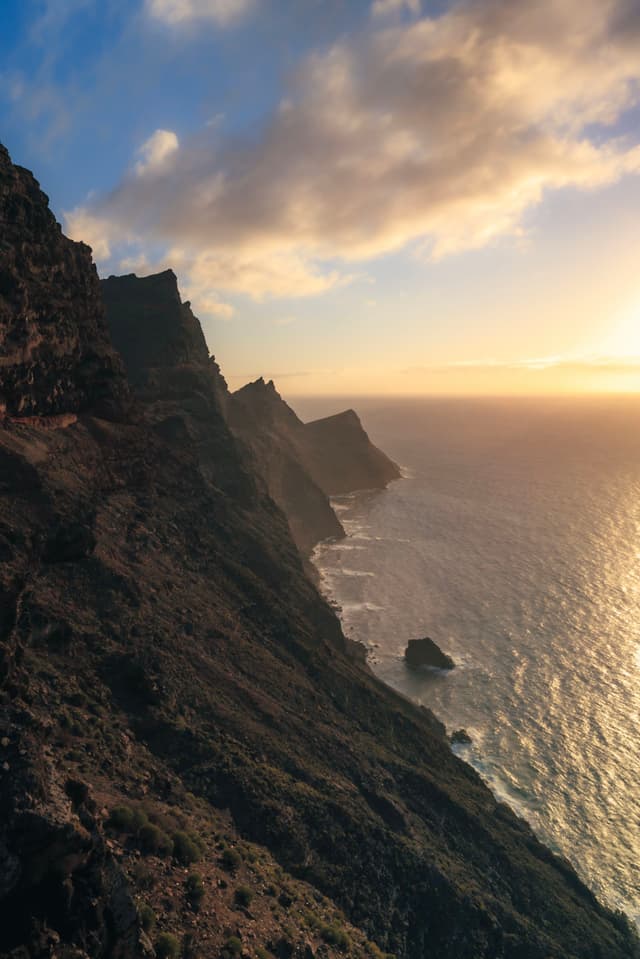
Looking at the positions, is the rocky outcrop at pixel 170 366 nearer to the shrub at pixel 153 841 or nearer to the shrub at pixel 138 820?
the shrub at pixel 138 820

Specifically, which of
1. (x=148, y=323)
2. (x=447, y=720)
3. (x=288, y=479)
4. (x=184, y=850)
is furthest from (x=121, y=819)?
(x=288, y=479)

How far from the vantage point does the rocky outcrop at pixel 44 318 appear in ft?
116

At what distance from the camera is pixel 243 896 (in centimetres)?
2469

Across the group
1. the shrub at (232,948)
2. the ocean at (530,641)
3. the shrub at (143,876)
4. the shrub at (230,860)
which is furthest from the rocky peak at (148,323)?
the shrub at (232,948)

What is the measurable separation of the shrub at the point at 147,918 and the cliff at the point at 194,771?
0.39ft

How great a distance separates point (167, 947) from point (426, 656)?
65877mm

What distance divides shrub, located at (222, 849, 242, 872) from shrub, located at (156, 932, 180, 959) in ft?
23.5

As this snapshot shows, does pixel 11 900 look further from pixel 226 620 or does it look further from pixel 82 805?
pixel 226 620

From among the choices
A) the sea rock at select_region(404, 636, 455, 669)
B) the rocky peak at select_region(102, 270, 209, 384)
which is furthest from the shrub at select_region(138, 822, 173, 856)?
the sea rock at select_region(404, 636, 455, 669)

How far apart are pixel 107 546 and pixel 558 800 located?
175ft

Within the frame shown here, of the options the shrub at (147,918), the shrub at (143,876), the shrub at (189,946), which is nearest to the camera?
the shrub at (147,918)

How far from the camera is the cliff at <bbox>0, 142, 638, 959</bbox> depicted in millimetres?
Result: 17438

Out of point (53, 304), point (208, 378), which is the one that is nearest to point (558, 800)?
point (53, 304)

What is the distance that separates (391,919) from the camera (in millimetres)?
33688
